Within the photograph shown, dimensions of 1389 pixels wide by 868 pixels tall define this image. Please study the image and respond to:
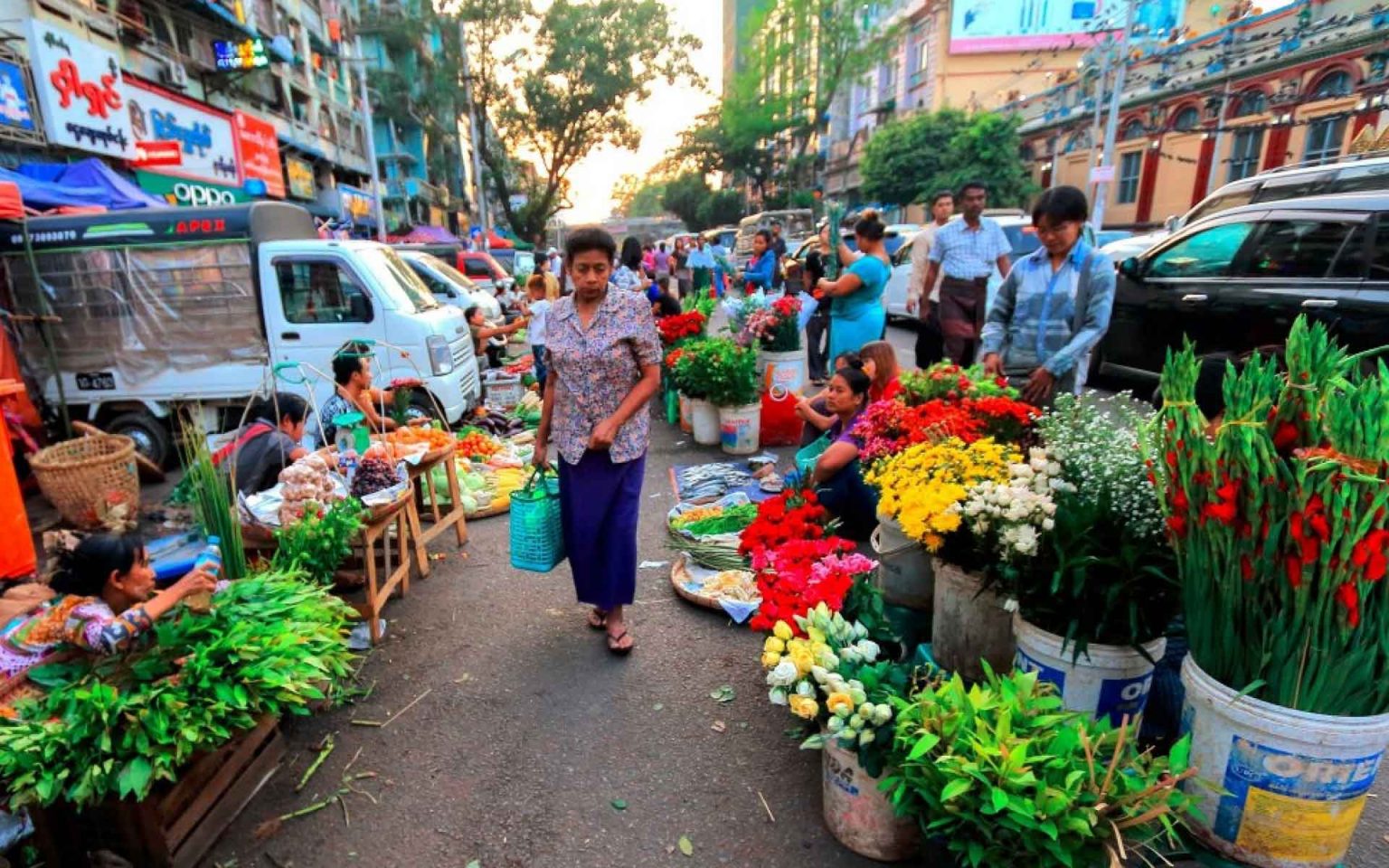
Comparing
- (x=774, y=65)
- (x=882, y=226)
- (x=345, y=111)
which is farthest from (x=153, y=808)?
(x=774, y=65)

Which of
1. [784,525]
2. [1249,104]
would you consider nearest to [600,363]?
[784,525]

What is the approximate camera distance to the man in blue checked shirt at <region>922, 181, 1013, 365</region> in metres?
5.29

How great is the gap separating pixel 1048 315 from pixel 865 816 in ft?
8.41

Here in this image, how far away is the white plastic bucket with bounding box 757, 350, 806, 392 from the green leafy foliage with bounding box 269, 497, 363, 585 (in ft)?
12.4

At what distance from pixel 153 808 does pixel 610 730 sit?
1.44m

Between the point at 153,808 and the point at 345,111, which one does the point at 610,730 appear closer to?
the point at 153,808

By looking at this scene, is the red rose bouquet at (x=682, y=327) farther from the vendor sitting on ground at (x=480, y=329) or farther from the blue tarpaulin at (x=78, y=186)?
the blue tarpaulin at (x=78, y=186)

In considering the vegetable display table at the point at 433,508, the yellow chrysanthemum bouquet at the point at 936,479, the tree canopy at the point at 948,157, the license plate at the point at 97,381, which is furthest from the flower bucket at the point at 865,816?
the tree canopy at the point at 948,157

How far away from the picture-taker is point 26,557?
161 inches

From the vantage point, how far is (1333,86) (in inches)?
653

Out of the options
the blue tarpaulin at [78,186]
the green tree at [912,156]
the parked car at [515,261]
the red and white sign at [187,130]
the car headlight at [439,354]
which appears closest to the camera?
the car headlight at [439,354]

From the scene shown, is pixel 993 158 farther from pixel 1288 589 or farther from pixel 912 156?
pixel 1288 589

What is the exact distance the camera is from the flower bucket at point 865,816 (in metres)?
2.08

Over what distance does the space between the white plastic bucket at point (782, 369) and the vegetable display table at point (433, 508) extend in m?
2.80
